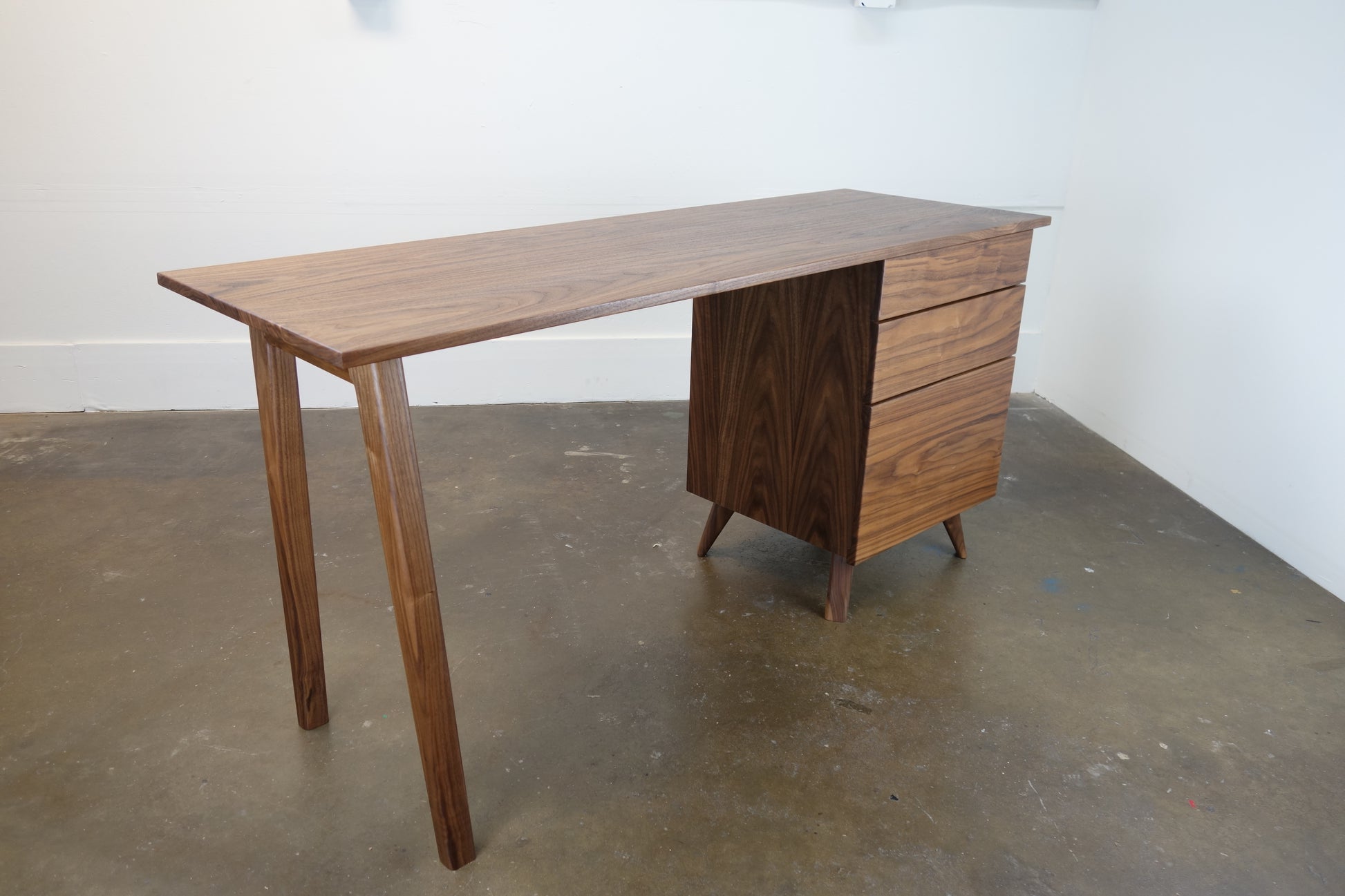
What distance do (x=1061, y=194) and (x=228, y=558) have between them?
2.85m

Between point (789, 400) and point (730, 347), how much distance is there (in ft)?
0.60

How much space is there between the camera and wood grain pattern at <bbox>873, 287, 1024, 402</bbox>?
71.2 inches

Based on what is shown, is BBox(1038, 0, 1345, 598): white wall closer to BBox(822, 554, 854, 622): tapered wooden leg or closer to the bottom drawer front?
the bottom drawer front

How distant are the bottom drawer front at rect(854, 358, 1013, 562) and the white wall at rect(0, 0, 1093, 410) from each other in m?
1.40

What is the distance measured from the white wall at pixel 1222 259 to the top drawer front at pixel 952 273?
815mm

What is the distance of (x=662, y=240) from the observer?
1.70m

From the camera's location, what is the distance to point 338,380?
3.29 metres

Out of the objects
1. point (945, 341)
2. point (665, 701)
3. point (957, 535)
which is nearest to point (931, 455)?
point (945, 341)

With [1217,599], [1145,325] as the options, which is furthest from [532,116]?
[1217,599]

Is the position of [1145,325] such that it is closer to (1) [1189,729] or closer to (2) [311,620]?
(1) [1189,729]

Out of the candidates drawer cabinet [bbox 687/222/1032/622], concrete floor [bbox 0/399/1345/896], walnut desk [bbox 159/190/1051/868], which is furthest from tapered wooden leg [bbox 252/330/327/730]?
drawer cabinet [bbox 687/222/1032/622]

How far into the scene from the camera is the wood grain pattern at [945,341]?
1808 mm

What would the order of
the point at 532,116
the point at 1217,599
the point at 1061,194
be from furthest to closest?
the point at 1061,194
the point at 532,116
the point at 1217,599

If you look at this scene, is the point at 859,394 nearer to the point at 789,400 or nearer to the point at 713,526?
the point at 789,400
